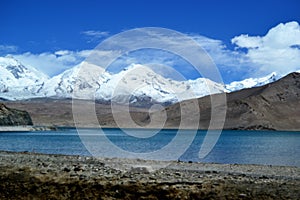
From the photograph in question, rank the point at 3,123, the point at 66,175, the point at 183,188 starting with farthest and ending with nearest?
the point at 3,123 < the point at 66,175 < the point at 183,188

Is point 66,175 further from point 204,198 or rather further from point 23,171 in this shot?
point 204,198

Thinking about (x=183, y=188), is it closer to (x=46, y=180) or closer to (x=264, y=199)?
(x=264, y=199)

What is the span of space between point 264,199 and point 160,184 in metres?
3.82

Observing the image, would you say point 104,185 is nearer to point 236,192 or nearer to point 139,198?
point 139,198

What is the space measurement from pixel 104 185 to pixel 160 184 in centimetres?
205

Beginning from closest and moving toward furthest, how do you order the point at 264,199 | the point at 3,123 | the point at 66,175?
the point at 264,199 < the point at 66,175 < the point at 3,123

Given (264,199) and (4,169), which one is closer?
(264,199)

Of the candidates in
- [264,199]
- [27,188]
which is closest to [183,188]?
[264,199]

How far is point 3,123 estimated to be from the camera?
189 meters

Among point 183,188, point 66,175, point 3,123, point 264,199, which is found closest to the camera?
point 264,199

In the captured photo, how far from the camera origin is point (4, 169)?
20516 mm

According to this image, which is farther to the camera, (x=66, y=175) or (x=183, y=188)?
(x=66, y=175)

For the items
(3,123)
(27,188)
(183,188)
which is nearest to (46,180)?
(27,188)

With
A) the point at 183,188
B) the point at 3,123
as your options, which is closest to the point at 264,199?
the point at 183,188
